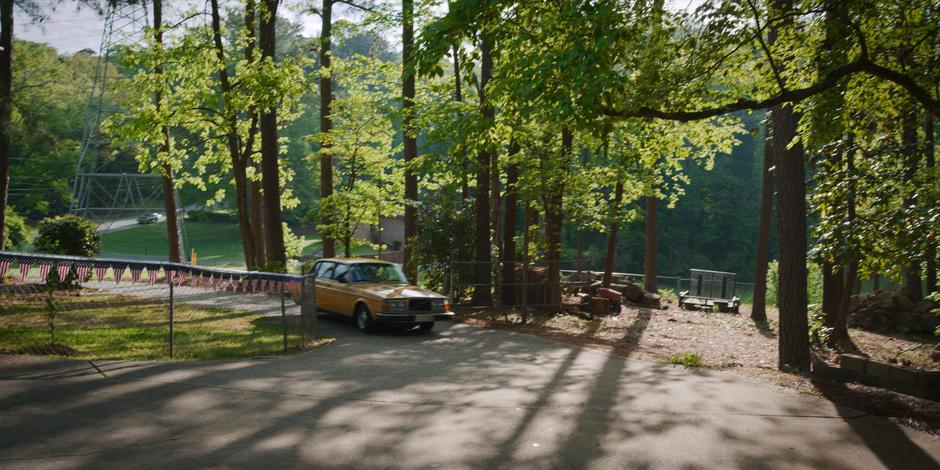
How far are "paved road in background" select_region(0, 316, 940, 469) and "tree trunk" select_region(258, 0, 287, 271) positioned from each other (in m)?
12.1

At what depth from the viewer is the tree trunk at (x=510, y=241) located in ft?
69.7

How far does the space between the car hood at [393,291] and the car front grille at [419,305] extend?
0.11m

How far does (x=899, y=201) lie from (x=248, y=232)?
18748 mm

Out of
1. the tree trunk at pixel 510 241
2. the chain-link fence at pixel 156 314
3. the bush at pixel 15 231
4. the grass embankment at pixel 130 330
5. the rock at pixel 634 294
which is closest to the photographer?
the grass embankment at pixel 130 330

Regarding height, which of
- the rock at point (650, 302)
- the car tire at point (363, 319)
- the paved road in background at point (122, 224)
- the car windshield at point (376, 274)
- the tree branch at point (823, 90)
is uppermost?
the tree branch at point (823, 90)

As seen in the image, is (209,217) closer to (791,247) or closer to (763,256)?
(763,256)

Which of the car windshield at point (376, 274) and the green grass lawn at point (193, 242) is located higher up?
the car windshield at point (376, 274)

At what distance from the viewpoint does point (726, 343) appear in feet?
59.7

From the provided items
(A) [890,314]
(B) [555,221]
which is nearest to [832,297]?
(A) [890,314]

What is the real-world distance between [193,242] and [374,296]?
190 ft

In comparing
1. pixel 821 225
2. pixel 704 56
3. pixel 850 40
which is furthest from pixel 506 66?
pixel 821 225

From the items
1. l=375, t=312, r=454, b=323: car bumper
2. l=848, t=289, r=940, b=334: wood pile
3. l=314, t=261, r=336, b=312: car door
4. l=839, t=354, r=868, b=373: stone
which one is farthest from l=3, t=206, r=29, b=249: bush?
l=839, t=354, r=868, b=373: stone

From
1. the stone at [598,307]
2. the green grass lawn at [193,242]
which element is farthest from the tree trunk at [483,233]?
the green grass lawn at [193,242]

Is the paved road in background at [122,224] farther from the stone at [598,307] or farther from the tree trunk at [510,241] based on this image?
the stone at [598,307]
